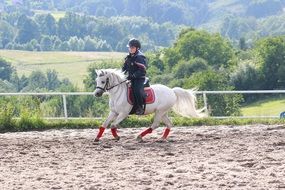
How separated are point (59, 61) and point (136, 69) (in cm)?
16645

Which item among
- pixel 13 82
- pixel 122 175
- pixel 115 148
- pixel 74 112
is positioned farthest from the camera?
pixel 13 82

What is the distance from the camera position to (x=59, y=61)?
17775 cm

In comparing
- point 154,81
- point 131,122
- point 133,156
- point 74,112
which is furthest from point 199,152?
point 154,81

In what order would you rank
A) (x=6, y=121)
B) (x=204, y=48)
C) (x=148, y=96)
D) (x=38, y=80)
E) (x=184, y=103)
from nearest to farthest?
(x=148, y=96) < (x=184, y=103) < (x=6, y=121) < (x=204, y=48) < (x=38, y=80)

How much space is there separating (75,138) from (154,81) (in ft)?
242

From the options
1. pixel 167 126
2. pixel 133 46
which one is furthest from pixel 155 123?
pixel 133 46

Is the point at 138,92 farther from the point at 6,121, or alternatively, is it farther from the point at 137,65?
the point at 6,121

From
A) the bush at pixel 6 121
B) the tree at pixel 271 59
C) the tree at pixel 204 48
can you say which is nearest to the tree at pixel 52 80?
the tree at pixel 204 48

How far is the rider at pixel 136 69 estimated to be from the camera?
517 inches

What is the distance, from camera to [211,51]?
10444cm

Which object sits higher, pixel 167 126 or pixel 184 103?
pixel 184 103

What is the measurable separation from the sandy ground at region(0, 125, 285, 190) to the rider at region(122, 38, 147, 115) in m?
0.94

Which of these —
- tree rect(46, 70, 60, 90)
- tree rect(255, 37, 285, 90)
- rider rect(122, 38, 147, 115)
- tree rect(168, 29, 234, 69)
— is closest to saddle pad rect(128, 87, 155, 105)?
rider rect(122, 38, 147, 115)

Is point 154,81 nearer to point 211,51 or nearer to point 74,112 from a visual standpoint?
point 211,51
